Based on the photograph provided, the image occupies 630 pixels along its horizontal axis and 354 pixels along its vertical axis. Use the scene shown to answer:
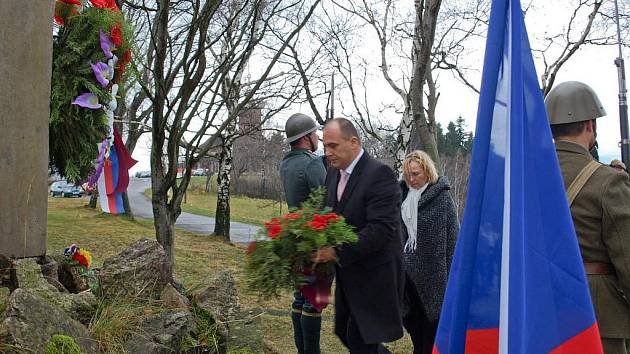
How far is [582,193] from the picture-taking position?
240 centimetres

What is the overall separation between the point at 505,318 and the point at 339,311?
6.12 feet

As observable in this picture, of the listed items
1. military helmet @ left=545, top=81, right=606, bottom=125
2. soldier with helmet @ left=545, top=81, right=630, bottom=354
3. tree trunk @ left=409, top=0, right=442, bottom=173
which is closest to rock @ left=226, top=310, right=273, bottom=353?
soldier with helmet @ left=545, top=81, right=630, bottom=354

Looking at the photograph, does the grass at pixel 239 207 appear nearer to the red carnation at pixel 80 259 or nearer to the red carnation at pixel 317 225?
the red carnation at pixel 317 225

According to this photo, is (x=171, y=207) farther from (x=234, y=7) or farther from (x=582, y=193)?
(x=234, y=7)

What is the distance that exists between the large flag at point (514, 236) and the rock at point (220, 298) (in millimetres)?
2029

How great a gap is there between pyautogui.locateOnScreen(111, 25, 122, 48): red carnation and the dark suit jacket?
1672mm

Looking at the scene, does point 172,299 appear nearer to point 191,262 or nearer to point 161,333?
point 161,333

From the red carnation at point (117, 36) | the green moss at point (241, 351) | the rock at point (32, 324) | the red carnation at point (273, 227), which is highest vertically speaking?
the red carnation at point (117, 36)

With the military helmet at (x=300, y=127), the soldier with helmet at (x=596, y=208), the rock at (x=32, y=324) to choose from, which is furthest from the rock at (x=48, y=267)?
the soldier with helmet at (x=596, y=208)

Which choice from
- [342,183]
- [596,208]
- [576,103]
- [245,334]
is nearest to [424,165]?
[342,183]

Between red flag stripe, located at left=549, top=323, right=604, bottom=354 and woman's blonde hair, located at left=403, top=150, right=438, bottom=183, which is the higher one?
woman's blonde hair, located at left=403, top=150, right=438, bottom=183

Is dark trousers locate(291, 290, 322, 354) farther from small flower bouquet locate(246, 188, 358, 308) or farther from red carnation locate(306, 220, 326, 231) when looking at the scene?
red carnation locate(306, 220, 326, 231)

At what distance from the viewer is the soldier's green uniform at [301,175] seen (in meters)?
4.30

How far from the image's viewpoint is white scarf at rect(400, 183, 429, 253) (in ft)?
14.7
